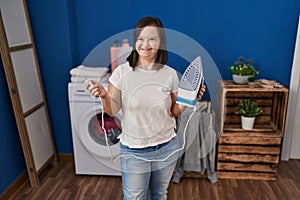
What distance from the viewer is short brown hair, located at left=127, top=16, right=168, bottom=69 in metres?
1.00

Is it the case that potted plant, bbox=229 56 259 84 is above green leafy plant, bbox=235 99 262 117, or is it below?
above

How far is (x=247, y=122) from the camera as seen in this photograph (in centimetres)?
224

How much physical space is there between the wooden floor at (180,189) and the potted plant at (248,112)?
441mm

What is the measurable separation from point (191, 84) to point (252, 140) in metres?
1.38

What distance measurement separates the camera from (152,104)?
3.50ft

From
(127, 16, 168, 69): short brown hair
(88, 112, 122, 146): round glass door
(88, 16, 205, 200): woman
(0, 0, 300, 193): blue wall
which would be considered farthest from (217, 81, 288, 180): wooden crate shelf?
(127, 16, 168, 69): short brown hair

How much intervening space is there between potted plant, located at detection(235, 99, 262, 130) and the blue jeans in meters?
1.15

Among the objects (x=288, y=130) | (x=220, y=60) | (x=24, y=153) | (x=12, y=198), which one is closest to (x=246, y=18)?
(x=220, y=60)

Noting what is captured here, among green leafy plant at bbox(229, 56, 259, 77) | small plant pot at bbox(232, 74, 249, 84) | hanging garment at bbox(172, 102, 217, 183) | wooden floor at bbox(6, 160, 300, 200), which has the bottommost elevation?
wooden floor at bbox(6, 160, 300, 200)

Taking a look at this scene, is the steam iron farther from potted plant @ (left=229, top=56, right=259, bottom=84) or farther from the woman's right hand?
potted plant @ (left=229, top=56, right=259, bottom=84)

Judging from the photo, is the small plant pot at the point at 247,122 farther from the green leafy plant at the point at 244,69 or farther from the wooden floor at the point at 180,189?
the wooden floor at the point at 180,189

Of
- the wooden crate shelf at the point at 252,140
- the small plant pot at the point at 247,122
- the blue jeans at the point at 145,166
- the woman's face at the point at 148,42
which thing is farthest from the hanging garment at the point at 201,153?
the woman's face at the point at 148,42

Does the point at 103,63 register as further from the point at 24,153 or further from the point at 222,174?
the point at 222,174

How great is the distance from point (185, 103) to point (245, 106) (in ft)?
4.47
